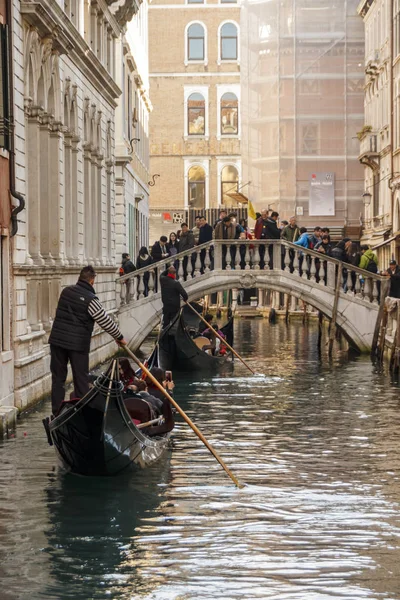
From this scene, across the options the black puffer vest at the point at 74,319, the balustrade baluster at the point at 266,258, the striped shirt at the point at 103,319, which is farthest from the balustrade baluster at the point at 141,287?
the striped shirt at the point at 103,319

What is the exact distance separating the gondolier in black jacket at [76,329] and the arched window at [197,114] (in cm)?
3935

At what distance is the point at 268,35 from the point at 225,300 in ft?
31.6

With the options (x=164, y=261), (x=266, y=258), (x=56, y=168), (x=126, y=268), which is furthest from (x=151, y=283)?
(x=56, y=168)

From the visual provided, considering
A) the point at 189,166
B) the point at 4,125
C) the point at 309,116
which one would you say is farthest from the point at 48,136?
the point at 189,166

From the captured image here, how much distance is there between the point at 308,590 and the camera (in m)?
6.86

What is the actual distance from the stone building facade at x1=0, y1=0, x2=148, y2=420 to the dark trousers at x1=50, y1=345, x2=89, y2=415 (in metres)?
1.23

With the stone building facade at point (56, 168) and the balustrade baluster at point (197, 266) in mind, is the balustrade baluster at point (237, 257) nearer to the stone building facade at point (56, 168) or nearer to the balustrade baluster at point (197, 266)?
the balustrade baluster at point (197, 266)

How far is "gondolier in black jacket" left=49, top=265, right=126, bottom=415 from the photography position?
1106cm

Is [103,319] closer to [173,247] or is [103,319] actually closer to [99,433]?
[99,433]

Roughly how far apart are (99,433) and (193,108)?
135 feet

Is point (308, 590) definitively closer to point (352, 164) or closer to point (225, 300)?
point (352, 164)

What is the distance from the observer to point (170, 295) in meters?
20.3

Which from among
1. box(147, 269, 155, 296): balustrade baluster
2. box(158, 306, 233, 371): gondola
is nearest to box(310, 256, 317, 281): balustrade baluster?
box(147, 269, 155, 296): balustrade baluster

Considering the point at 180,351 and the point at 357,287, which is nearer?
the point at 180,351
